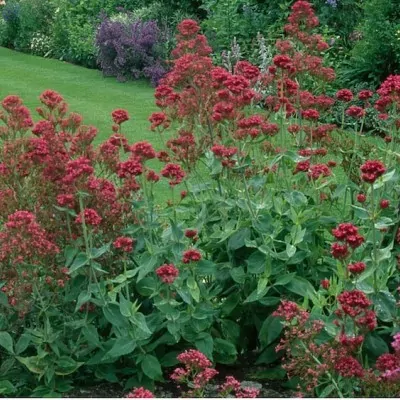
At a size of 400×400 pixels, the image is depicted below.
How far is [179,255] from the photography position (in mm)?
3965

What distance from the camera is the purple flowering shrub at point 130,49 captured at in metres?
13.3

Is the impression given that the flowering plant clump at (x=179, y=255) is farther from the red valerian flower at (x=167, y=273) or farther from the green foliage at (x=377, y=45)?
the green foliage at (x=377, y=45)

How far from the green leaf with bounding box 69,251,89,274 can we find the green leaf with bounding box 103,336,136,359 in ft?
1.09

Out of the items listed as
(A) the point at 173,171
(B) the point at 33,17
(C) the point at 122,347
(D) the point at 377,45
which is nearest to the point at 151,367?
(C) the point at 122,347

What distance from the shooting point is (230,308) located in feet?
13.5

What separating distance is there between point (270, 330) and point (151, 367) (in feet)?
1.66

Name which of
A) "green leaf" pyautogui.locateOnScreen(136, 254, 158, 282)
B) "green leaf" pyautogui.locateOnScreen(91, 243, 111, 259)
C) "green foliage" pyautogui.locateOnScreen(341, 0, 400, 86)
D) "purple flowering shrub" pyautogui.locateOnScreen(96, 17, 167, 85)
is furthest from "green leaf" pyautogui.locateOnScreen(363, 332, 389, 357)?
"purple flowering shrub" pyautogui.locateOnScreen(96, 17, 167, 85)

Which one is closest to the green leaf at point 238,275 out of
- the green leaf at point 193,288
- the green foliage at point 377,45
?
the green leaf at point 193,288

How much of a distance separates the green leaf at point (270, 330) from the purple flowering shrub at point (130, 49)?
9.11 metres

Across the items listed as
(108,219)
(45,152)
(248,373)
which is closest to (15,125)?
(45,152)

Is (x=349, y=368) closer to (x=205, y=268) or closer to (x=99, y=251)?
(x=205, y=268)

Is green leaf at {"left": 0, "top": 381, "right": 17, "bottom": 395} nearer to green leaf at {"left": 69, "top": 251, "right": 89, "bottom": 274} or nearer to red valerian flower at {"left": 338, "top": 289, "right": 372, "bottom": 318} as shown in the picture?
green leaf at {"left": 69, "top": 251, "right": 89, "bottom": 274}

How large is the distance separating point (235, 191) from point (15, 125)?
987 mm

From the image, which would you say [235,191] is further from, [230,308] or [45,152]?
[45,152]
